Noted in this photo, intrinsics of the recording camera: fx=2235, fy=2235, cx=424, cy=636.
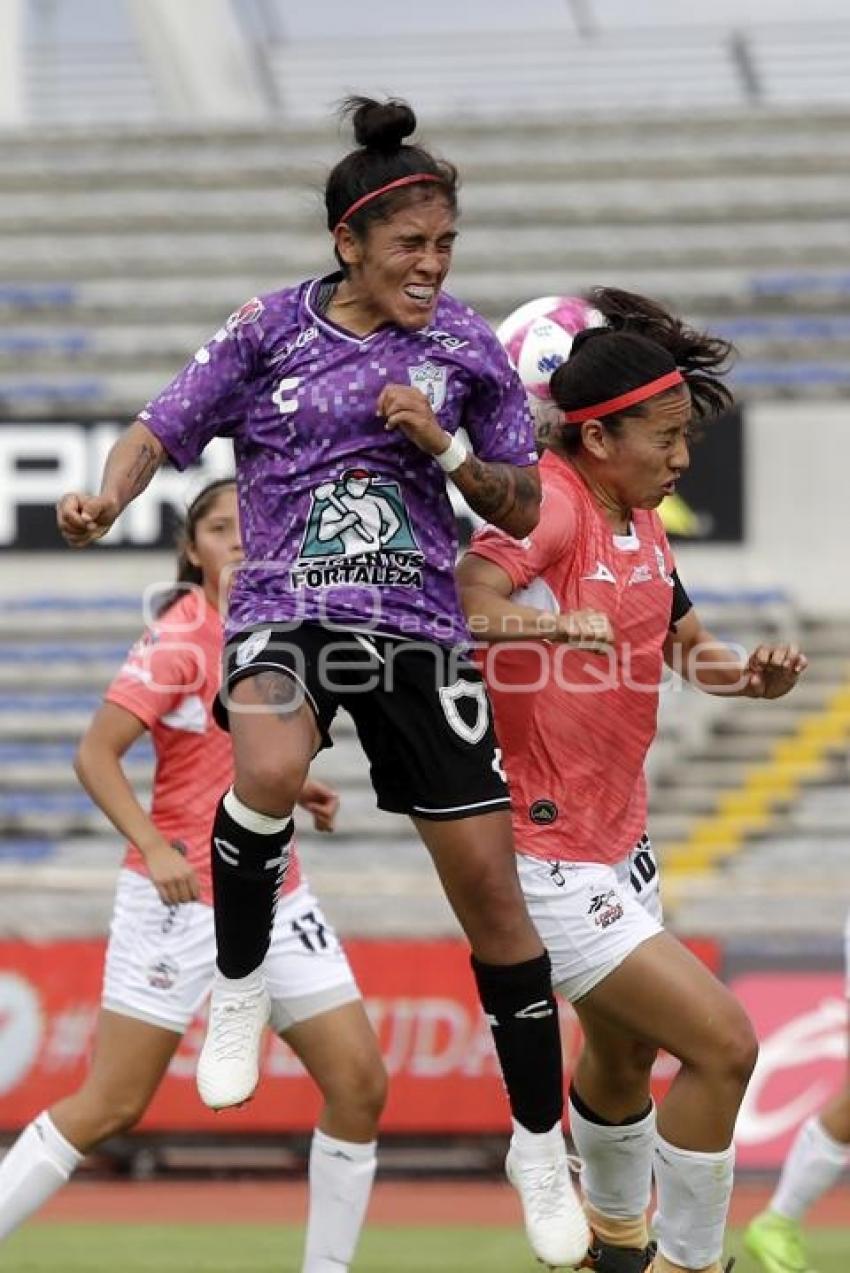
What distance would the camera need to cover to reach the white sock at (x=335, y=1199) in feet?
19.8

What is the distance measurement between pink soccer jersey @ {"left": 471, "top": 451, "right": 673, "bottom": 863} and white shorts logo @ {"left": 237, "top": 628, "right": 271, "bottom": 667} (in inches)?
24.7

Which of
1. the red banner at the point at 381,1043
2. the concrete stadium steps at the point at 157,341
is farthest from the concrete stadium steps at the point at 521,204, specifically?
the red banner at the point at 381,1043

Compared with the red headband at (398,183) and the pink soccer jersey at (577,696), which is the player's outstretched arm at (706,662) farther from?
the red headband at (398,183)

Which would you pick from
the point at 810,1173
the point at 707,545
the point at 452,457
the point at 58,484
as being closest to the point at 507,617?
the point at 452,457

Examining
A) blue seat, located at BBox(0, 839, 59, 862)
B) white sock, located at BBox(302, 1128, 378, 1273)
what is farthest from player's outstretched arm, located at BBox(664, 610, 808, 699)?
blue seat, located at BBox(0, 839, 59, 862)

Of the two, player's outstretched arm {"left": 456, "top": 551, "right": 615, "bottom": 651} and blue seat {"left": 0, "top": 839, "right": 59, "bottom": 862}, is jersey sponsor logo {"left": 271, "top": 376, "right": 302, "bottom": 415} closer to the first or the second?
player's outstretched arm {"left": 456, "top": 551, "right": 615, "bottom": 651}

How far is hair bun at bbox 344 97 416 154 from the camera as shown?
16.1 ft

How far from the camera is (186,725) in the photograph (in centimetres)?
639

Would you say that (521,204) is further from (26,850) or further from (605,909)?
(605,909)

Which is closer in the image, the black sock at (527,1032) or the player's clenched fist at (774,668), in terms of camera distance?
the black sock at (527,1032)

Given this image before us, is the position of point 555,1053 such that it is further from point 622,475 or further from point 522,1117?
point 622,475

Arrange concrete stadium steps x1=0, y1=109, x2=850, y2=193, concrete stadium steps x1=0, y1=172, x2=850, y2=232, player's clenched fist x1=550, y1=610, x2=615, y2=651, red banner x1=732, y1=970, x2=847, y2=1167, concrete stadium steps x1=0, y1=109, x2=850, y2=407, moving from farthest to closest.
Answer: concrete stadium steps x1=0, y1=109, x2=850, y2=193
concrete stadium steps x1=0, y1=172, x2=850, y2=232
concrete stadium steps x1=0, y1=109, x2=850, y2=407
red banner x1=732, y1=970, x2=847, y2=1167
player's clenched fist x1=550, y1=610, x2=615, y2=651

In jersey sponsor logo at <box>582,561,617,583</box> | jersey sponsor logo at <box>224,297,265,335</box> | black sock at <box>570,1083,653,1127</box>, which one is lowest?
black sock at <box>570,1083,653,1127</box>

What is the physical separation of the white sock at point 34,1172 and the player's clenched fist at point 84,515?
2.20m
